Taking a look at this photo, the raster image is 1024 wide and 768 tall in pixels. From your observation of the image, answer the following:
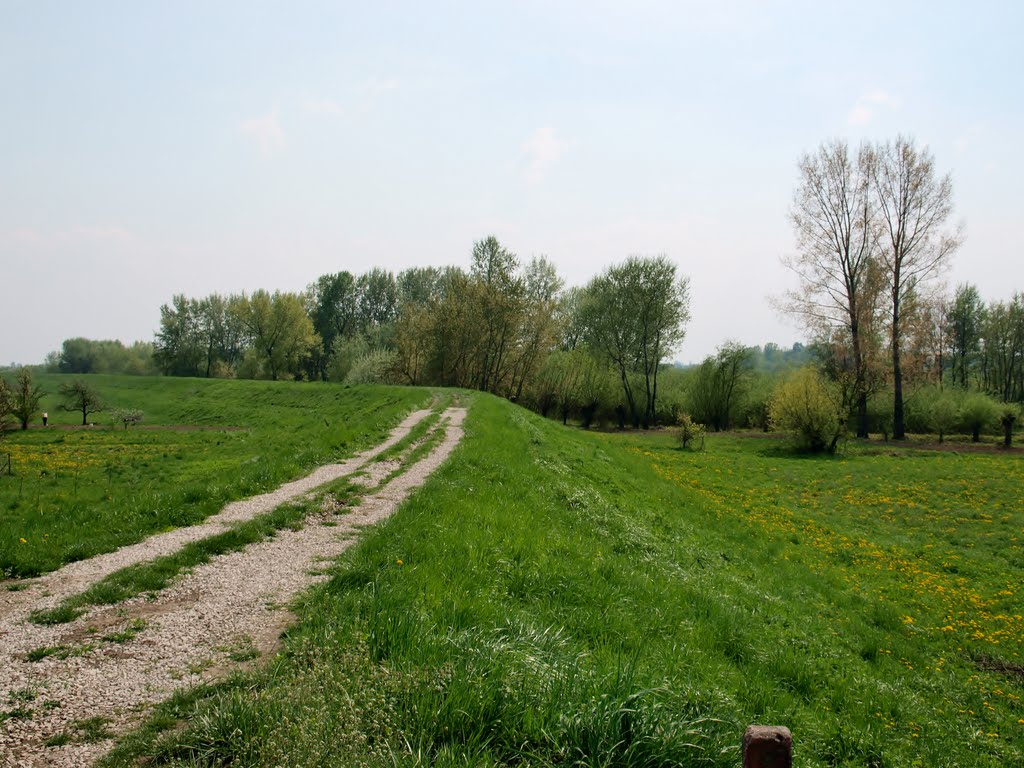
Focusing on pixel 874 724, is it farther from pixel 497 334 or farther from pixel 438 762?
pixel 497 334

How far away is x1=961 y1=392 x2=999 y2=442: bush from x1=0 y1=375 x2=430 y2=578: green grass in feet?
122

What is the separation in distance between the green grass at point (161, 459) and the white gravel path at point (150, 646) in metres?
2.00

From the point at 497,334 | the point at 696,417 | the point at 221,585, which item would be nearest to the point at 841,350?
the point at 696,417

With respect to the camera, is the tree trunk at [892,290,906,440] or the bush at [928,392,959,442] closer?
the tree trunk at [892,290,906,440]

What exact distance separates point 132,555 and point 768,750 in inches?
295

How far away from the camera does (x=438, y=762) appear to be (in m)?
3.17

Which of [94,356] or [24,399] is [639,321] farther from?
[94,356]

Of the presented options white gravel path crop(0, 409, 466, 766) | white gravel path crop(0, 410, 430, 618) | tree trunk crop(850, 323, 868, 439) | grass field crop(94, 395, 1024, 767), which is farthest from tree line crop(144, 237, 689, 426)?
white gravel path crop(0, 409, 466, 766)

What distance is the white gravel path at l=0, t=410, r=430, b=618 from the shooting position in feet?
18.8

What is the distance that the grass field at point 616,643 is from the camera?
3.54 meters

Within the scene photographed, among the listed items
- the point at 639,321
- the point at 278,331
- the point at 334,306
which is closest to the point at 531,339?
the point at 639,321

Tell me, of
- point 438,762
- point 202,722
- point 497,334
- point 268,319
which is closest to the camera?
point 438,762

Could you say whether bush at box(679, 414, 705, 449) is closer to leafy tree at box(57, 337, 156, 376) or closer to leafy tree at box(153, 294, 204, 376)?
leafy tree at box(153, 294, 204, 376)

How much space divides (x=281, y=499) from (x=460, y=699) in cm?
763
